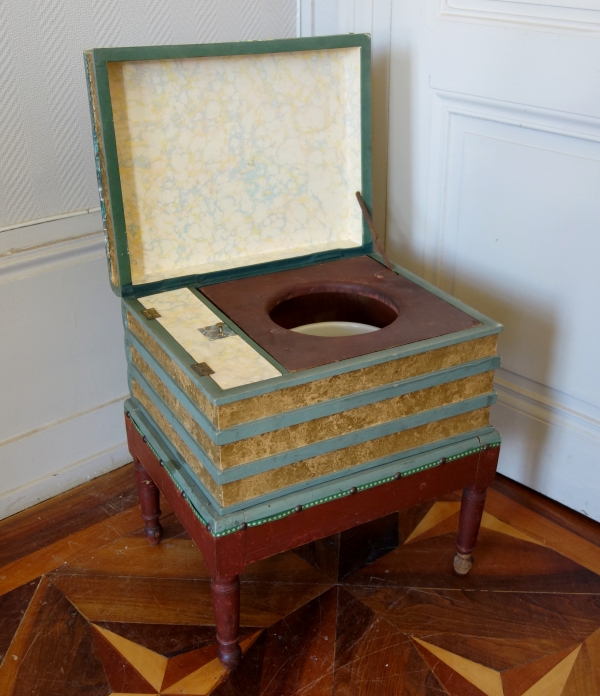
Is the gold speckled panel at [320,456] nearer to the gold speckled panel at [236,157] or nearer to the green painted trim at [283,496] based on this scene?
the green painted trim at [283,496]

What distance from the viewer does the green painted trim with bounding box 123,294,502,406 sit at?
3.38 feet

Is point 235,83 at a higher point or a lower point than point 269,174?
higher

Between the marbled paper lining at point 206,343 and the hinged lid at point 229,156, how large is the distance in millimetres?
61

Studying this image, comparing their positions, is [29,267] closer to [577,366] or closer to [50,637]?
[50,637]

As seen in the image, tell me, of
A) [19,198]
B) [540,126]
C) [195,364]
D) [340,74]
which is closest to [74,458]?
[19,198]

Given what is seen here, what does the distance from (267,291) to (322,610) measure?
561 mm

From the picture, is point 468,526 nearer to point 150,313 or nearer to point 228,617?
point 228,617

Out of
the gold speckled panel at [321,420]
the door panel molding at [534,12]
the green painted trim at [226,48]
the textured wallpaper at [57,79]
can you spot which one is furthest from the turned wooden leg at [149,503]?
the door panel molding at [534,12]

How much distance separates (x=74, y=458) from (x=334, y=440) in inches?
31.0

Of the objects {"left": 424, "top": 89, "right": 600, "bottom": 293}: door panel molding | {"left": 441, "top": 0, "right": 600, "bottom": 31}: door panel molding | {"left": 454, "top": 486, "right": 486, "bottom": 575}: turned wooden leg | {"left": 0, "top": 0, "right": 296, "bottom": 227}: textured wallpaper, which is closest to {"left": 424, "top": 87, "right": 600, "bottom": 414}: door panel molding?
{"left": 424, "top": 89, "right": 600, "bottom": 293}: door panel molding

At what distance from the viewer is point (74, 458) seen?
67.0 inches

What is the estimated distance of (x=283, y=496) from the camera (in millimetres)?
→ 1133

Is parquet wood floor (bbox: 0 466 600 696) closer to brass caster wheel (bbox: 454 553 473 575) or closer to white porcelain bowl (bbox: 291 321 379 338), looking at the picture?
brass caster wheel (bbox: 454 553 473 575)

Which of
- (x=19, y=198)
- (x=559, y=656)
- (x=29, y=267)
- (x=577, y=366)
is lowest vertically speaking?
(x=559, y=656)
